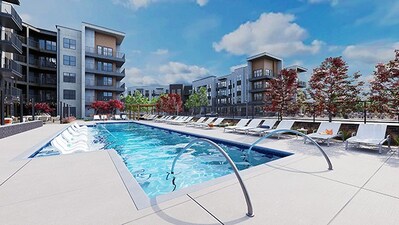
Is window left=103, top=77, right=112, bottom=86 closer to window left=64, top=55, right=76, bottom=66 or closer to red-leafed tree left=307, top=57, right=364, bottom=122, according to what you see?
window left=64, top=55, right=76, bottom=66

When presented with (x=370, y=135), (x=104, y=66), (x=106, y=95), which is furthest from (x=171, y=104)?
(x=370, y=135)

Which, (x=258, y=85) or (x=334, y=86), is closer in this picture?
(x=334, y=86)

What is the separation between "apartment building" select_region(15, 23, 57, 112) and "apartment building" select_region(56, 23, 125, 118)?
8.72 ft

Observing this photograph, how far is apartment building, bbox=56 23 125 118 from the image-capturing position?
3344 centimetres

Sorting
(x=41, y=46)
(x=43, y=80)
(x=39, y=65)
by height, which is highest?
(x=41, y=46)

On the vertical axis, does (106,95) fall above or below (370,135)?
above

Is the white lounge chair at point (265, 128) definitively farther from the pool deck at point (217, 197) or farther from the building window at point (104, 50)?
the building window at point (104, 50)

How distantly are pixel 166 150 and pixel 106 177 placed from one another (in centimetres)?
547

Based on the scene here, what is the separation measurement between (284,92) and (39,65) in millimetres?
38283

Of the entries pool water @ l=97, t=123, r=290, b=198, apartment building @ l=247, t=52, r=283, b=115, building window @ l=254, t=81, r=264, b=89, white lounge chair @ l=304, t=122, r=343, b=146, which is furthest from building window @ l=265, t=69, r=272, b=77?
pool water @ l=97, t=123, r=290, b=198

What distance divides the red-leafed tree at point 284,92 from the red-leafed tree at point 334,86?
9.43ft

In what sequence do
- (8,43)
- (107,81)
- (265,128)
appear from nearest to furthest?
1. (265,128)
2. (8,43)
3. (107,81)

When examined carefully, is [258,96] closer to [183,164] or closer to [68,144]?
[68,144]

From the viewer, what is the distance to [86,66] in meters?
34.9
